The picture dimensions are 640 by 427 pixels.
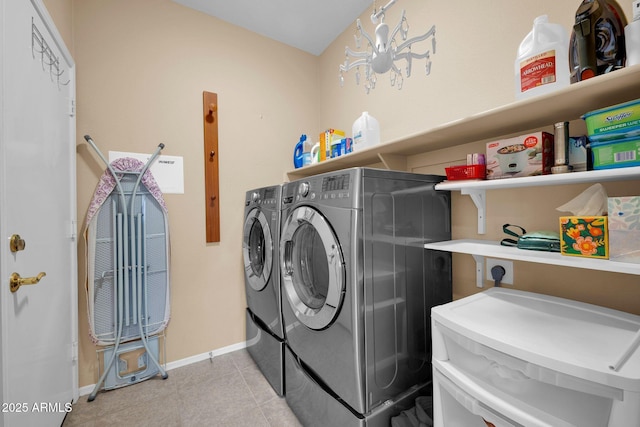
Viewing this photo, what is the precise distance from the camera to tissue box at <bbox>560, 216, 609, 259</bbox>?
80 centimetres

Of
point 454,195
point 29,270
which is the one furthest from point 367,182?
point 29,270

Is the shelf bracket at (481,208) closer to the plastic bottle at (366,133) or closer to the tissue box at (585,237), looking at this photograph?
the tissue box at (585,237)

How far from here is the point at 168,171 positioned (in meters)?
2.04

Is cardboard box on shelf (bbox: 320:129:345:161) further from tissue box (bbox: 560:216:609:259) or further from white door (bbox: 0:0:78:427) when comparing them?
white door (bbox: 0:0:78:427)

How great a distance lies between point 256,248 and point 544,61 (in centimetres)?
200

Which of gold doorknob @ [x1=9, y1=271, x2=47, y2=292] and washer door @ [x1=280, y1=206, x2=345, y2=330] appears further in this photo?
washer door @ [x1=280, y1=206, x2=345, y2=330]

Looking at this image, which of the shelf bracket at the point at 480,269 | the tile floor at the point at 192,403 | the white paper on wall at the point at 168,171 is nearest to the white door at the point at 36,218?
the tile floor at the point at 192,403

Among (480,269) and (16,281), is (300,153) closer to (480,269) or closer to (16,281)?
(480,269)

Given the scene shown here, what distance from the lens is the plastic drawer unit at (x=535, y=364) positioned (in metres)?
0.61

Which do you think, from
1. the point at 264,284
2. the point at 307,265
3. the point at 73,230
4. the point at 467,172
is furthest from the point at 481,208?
the point at 73,230

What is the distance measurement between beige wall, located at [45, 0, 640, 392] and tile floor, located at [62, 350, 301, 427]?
0.22 metres

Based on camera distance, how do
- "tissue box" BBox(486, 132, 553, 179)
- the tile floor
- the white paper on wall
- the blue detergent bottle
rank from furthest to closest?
1. the blue detergent bottle
2. the white paper on wall
3. the tile floor
4. "tissue box" BBox(486, 132, 553, 179)

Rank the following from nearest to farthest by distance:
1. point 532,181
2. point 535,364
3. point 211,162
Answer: point 535,364 → point 532,181 → point 211,162

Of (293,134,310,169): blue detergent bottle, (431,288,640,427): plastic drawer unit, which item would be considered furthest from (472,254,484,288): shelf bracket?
(293,134,310,169): blue detergent bottle
